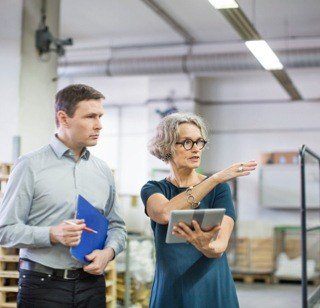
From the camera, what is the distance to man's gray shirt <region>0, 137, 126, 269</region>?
2395 millimetres

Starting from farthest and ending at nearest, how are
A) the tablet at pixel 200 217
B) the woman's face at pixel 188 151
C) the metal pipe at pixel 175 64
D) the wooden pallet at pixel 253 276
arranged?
1. the wooden pallet at pixel 253 276
2. the metal pipe at pixel 175 64
3. the woman's face at pixel 188 151
4. the tablet at pixel 200 217

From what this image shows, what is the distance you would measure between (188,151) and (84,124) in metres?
0.53

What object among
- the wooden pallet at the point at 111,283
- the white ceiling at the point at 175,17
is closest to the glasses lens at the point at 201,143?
the wooden pallet at the point at 111,283

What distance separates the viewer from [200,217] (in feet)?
6.63

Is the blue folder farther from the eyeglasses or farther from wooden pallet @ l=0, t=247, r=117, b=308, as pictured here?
wooden pallet @ l=0, t=247, r=117, b=308

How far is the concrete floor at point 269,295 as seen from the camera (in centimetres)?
782

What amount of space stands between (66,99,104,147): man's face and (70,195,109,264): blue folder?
0.30 metres

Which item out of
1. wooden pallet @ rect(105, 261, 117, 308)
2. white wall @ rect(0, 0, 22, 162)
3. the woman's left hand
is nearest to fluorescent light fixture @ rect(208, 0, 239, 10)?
white wall @ rect(0, 0, 22, 162)

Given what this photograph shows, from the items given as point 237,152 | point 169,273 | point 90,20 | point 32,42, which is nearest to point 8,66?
point 32,42

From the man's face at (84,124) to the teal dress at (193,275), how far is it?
0.43m

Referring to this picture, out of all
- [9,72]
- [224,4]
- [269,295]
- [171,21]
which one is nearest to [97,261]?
[224,4]

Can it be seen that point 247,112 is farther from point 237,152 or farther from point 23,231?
point 23,231

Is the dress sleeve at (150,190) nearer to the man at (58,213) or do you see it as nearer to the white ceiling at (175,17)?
the man at (58,213)

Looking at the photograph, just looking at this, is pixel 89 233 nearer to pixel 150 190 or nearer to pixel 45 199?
pixel 45 199
